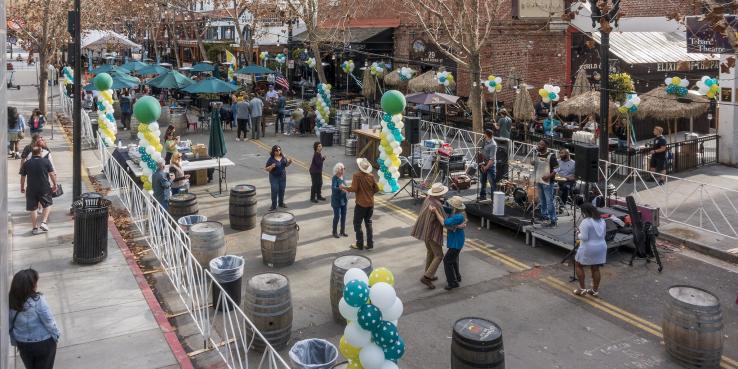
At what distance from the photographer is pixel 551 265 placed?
1190 centimetres

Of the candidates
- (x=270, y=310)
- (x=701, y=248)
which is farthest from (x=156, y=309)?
(x=701, y=248)

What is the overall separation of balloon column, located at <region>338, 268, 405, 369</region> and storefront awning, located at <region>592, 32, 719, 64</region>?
22.0 m

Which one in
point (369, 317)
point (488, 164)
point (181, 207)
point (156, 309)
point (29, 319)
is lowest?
point (156, 309)

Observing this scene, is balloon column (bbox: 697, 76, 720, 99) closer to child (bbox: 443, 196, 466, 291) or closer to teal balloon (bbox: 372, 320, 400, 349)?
child (bbox: 443, 196, 466, 291)

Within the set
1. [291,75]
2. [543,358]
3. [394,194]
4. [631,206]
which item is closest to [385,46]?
[291,75]

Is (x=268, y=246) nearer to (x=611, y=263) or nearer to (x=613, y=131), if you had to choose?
(x=611, y=263)

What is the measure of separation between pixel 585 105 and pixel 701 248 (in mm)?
9279

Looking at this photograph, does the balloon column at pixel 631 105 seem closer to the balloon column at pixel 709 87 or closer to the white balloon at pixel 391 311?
the balloon column at pixel 709 87

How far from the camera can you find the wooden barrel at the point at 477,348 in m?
6.91

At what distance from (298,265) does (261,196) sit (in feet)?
17.6

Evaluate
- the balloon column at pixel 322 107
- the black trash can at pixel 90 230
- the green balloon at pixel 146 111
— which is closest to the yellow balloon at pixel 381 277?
the black trash can at pixel 90 230

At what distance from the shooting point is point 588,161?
1196cm

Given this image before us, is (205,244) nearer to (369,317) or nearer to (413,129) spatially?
(369,317)

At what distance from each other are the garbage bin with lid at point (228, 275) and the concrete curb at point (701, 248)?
9.07m
